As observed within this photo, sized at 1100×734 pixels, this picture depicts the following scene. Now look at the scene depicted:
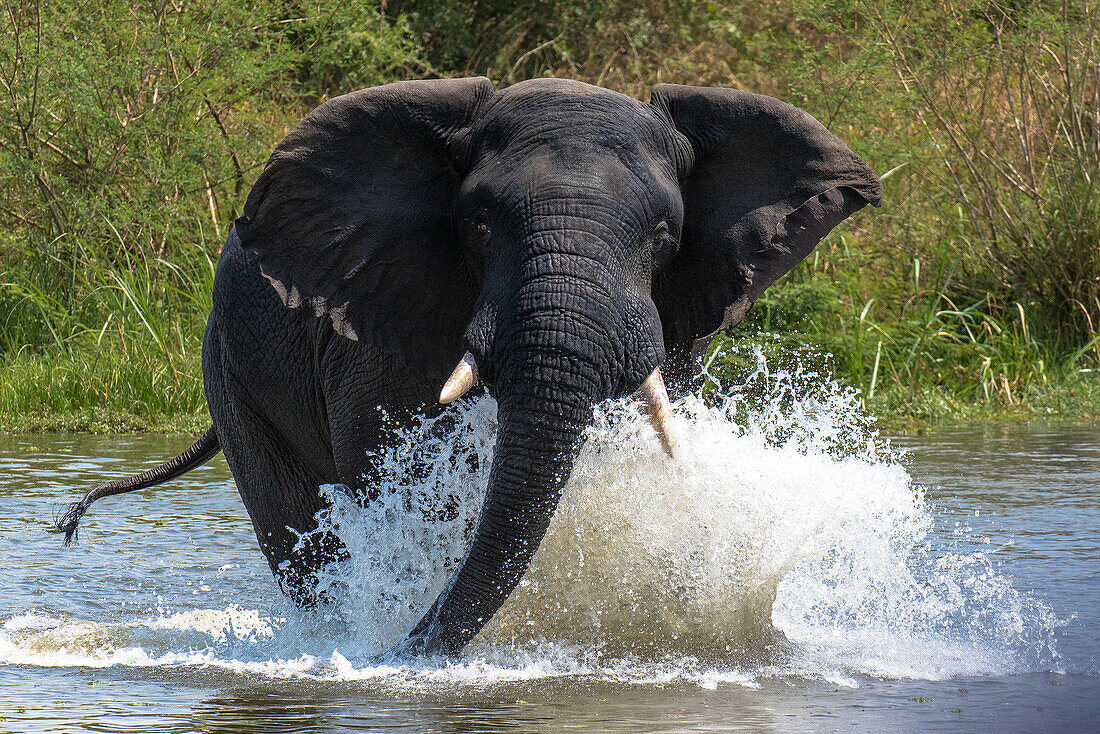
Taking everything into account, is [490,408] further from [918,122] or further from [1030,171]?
[918,122]

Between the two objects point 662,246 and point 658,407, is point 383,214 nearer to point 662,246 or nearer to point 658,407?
point 662,246

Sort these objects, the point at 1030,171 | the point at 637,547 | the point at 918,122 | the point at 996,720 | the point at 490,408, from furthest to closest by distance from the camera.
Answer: the point at 918,122 < the point at 1030,171 < the point at 637,547 < the point at 490,408 < the point at 996,720

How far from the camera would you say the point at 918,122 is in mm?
14234

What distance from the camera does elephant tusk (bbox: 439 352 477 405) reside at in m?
3.94

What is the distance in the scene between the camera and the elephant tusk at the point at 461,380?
394 cm

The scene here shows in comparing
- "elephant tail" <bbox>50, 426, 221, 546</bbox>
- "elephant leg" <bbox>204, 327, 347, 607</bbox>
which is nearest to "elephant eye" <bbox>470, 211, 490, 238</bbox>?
"elephant leg" <bbox>204, 327, 347, 607</bbox>

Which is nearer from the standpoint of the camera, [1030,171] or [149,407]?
[149,407]

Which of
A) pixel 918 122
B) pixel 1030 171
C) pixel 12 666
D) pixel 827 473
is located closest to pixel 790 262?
pixel 827 473

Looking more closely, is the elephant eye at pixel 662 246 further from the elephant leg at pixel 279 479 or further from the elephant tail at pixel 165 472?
the elephant tail at pixel 165 472

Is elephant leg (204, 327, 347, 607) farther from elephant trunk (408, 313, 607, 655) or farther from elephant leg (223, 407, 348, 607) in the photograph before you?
elephant trunk (408, 313, 607, 655)

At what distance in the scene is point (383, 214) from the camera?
4691mm

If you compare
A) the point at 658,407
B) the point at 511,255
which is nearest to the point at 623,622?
the point at 658,407

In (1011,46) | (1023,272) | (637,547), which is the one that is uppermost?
(1011,46)

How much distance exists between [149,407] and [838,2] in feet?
21.5
